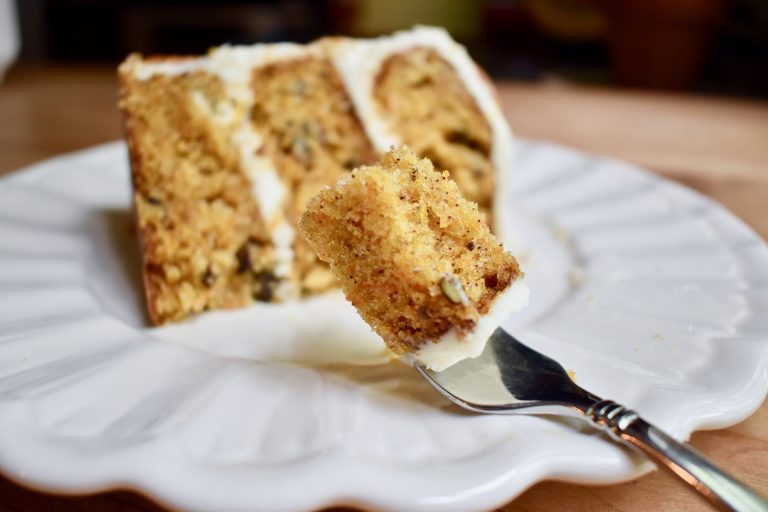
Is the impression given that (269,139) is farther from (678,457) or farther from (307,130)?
(678,457)

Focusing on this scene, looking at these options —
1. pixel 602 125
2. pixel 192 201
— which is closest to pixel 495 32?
pixel 602 125

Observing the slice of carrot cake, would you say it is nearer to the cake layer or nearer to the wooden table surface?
the cake layer

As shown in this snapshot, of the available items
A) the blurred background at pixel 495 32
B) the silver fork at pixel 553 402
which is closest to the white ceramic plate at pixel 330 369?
the silver fork at pixel 553 402

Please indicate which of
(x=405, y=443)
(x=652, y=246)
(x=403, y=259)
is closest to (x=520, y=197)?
(x=652, y=246)

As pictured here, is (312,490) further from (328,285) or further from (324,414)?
(328,285)

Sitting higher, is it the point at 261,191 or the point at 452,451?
the point at 261,191

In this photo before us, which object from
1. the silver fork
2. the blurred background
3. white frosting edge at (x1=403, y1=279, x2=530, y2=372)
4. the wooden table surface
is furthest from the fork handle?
the blurred background

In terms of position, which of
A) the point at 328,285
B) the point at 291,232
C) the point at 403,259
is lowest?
the point at 328,285

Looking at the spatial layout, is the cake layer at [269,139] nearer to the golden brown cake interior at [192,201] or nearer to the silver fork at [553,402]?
the golden brown cake interior at [192,201]
